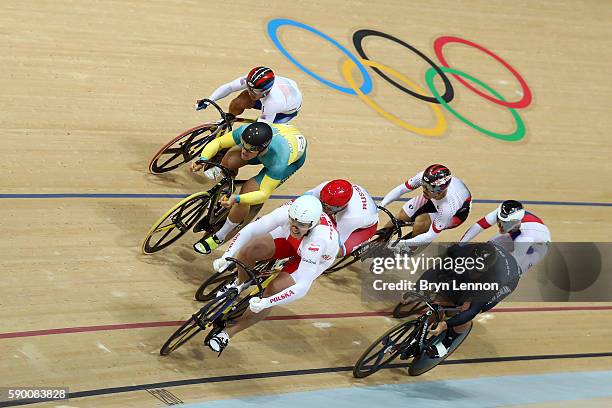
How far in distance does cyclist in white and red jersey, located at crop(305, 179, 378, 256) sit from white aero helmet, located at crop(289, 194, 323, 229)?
0.51 m

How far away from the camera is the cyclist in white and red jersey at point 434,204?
5.80 meters

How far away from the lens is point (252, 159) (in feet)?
19.1

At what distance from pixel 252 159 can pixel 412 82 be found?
3.55 metres

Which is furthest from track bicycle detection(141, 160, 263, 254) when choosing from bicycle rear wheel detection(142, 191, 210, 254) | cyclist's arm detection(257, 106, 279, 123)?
cyclist's arm detection(257, 106, 279, 123)

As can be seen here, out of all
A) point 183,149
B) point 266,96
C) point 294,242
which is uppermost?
point 266,96

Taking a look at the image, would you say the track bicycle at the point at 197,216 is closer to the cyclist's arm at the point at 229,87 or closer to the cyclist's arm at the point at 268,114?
the cyclist's arm at the point at 268,114

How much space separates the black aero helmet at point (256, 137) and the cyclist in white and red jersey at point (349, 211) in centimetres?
43

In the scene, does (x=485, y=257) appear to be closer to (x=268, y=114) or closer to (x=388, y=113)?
(x=268, y=114)

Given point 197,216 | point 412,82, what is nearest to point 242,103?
point 197,216

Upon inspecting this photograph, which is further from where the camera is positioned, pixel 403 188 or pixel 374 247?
pixel 374 247

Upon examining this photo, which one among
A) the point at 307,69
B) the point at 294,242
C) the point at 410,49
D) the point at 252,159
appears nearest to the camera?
the point at 294,242

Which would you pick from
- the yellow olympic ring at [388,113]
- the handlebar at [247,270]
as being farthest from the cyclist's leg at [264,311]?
the yellow olympic ring at [388,113]

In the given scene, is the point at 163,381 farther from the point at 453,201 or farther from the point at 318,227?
the point at 453,201

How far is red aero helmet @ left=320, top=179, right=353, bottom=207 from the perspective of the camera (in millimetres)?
5141
